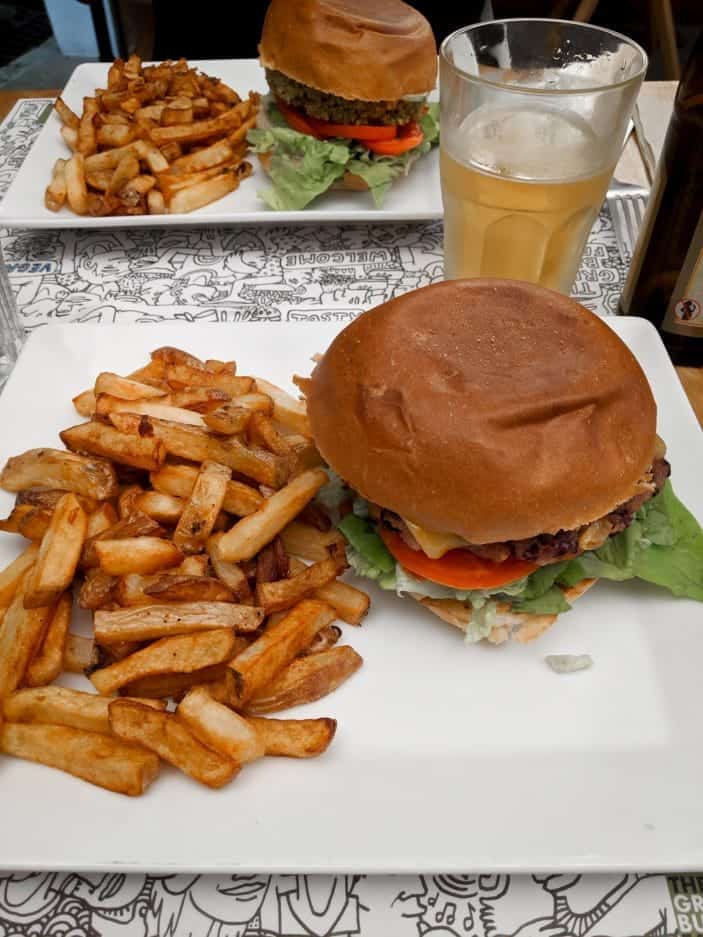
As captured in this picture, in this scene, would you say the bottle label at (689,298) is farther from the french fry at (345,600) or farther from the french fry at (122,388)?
the french fry at (122,388)

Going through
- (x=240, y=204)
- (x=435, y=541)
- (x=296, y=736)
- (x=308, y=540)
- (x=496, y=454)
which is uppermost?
(x=496, y=454)

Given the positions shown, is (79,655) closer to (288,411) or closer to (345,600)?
(345,600)

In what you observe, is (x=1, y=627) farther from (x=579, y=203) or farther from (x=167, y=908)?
(x=579, y=203)


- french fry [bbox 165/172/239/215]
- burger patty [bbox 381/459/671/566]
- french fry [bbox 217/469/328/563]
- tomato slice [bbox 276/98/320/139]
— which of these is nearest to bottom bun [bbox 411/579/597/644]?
burger patty [bbox 381/459/671/566]

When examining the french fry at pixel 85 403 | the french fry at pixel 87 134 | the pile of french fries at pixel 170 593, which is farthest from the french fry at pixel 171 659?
the french fry at pixel 87 134

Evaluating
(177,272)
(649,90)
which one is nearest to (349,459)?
(177,272)

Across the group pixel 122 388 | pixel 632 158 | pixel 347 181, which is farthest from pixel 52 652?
pixel 632 158

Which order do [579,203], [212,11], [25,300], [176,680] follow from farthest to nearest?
1. [212,11]
2. [25,300]
3. [579,203]
4. [176,680]
